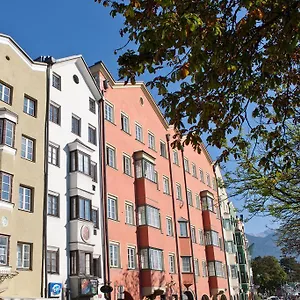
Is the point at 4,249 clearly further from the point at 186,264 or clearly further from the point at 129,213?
the point at 186,264

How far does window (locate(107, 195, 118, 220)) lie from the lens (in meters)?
29.1

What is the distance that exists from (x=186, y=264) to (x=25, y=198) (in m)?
18.6

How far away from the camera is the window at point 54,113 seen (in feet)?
84.9

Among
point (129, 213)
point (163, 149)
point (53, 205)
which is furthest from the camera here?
point (163, 149)

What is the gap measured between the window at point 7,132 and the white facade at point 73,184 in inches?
114

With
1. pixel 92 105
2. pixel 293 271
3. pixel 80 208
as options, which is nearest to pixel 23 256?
pixel 80 208

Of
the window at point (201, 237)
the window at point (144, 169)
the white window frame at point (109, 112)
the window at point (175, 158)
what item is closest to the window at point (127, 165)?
the window at point (144, 169)

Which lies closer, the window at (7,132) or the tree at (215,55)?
the tree at (215,55)

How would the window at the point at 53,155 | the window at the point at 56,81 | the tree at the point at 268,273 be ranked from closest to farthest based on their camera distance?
the window at the point at 53,155
the window at the point at 56,81
the tree at the point at 268,273

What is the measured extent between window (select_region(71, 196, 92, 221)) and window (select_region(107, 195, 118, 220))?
8.51ft

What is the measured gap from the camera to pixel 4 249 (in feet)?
66.7

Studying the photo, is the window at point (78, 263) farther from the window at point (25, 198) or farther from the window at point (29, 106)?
the window at point (29, 106)

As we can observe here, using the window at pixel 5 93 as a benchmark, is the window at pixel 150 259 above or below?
below

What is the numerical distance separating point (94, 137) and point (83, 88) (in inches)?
131
